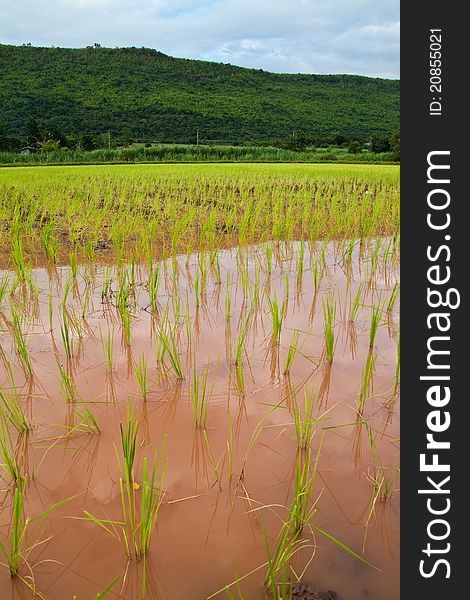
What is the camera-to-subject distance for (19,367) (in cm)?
206

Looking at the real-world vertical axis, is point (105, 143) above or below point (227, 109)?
below

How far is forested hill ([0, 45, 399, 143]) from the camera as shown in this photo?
1836 inches

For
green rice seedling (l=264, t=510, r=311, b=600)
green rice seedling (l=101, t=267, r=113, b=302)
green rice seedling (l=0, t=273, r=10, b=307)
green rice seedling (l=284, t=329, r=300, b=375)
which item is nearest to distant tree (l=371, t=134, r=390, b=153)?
green rice seedling (l=101, t=267, r=113, b=302)

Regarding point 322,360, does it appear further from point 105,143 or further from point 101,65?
point 101,65

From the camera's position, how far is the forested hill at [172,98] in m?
46.6

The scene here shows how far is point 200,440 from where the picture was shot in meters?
1.56

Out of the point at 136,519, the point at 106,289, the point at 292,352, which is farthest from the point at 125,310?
the point at 136,519

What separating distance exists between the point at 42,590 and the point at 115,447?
459 millimetres

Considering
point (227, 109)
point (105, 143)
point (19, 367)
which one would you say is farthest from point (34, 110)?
point (19, 367)

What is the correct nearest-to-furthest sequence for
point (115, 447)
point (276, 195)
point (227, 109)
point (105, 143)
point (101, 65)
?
point (115, 447)
point (276, 195)
point (105, 143)
point (227, 109)
point (101, 65)

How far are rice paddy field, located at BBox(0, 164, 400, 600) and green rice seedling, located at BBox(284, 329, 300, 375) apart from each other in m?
0.01

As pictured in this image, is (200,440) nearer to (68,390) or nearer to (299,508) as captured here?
(299,508)

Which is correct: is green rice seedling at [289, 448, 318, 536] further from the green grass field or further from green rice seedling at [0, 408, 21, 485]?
the green grass field

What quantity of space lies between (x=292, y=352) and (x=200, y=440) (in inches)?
26.7
